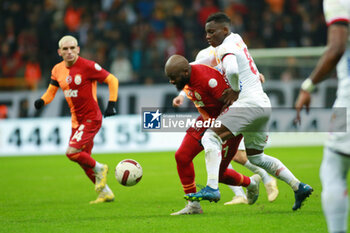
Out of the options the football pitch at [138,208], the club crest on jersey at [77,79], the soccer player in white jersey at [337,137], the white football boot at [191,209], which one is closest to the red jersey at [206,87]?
the white football boot at [191,209]

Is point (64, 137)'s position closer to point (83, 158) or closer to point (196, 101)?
point (83, 158)

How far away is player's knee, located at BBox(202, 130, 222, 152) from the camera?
6.14 metres

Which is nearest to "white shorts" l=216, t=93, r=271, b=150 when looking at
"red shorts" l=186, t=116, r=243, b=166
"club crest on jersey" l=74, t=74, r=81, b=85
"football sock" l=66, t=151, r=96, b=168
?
"red shorts" l=186, t=116, r=243, b=166

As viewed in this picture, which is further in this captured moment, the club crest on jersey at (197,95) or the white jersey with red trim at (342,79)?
Result: the club crest on jersey at (197,95)

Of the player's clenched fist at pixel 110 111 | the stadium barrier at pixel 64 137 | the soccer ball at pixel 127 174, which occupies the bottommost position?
the stadium barrier at pixel 64 137

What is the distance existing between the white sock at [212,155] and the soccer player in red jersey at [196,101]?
1.45 ft

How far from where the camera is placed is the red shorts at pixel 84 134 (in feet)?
27.3

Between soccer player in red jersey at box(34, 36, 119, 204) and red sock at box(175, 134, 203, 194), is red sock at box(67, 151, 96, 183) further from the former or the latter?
red sock at box(175, 134, 203, 194)

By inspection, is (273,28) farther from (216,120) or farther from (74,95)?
(216,120)

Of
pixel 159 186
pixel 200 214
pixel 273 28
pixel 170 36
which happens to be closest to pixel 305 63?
pixel 273 28

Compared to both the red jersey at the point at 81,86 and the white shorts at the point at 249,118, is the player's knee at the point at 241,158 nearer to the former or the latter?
the white shorts at the point at 249,118

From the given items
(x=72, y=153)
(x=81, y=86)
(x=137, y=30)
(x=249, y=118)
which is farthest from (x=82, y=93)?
(x=137, y=30)

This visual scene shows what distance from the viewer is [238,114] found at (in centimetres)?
624

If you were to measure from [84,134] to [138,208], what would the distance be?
1.58m
